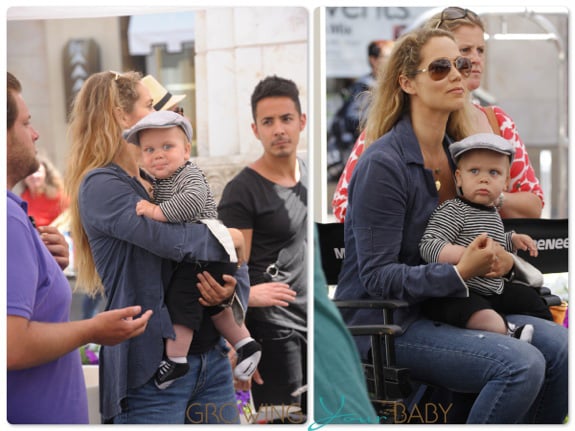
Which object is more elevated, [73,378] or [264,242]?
[264,242]

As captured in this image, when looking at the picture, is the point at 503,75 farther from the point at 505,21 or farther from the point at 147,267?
the point at 147,267

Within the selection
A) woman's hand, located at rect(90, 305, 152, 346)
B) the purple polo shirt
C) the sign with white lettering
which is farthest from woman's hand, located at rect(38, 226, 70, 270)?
the sign with white lettering

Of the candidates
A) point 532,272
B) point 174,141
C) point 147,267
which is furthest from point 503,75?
point 147,267

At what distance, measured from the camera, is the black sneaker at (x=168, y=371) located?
10.9 ft

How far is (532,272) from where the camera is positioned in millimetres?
3410

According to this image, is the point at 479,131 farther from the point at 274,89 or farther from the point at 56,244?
the point at 56,244

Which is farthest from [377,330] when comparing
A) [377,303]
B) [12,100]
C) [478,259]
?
[12,100]

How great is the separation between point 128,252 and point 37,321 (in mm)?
384

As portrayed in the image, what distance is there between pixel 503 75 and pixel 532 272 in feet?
2.62

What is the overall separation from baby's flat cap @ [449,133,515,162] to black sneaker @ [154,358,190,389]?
120 centimetres

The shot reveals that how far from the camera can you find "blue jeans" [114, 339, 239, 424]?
335cm

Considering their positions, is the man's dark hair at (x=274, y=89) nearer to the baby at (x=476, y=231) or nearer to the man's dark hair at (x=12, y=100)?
the baby at (x=476, y=231)

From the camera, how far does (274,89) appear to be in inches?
132

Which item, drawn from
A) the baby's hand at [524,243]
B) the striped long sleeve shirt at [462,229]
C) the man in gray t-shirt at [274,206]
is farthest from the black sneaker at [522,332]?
the man in gray t-shirt at [274,206]
